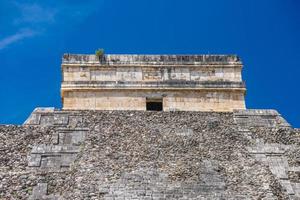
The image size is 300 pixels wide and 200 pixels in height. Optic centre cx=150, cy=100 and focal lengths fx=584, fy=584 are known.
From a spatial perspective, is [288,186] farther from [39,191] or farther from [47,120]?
[47,120]

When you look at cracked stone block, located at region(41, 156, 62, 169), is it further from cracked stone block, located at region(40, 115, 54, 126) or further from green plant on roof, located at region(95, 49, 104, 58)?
green plant on roof, located at region(95, 49, 104, 58)

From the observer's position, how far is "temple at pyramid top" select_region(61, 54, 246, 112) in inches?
759

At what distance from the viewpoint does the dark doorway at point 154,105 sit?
1939 centimetres

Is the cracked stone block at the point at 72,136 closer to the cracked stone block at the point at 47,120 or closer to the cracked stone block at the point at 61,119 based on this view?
the cracked stone block at the point at 61,119

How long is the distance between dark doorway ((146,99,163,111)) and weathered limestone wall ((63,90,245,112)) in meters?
0.16

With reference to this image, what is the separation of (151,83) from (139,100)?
2.29 ft

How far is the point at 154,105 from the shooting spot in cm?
1955

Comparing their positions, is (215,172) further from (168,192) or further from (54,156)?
(54,156)

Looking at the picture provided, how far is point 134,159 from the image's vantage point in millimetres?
12328

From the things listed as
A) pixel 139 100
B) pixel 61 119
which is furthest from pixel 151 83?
pixel 61 119

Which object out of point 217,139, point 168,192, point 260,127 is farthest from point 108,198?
point 260,127

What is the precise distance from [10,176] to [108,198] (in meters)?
2.14

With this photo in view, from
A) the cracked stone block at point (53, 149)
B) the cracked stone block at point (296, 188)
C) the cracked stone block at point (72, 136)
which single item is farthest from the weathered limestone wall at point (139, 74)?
the cracked stone block at point (296, 188)

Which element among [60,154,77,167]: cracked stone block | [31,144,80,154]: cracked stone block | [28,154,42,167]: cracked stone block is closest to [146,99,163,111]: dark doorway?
[31,144,80,154]: cracked stone block
